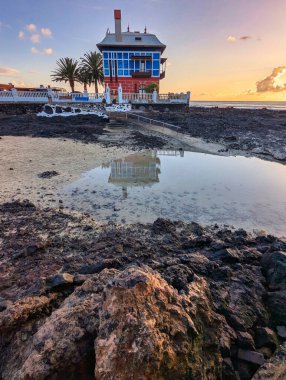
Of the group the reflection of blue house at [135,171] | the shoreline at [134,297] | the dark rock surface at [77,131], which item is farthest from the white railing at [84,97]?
the shoreline at [134,297]

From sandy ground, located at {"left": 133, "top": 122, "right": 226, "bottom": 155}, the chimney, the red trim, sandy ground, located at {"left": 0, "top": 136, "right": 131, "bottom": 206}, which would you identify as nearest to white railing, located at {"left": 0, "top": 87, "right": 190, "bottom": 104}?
sandy ground, located at {"left": 133, "top": 122, "right": 226, "bottom": 155}

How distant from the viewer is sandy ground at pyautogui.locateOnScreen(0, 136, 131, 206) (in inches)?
320

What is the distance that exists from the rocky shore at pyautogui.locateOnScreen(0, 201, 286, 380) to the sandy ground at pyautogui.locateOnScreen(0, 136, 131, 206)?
3.93 meters

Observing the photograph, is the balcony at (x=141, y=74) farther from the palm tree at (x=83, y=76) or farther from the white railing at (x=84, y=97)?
the palm tree at (x=83, y=76)

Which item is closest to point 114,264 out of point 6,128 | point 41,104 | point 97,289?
point 97,289

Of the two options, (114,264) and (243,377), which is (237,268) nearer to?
(243,377)

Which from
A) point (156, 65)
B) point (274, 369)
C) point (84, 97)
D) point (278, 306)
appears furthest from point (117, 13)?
point (274, 369)

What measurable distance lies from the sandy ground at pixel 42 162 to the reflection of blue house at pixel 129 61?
3054 centimetres

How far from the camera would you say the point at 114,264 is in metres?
3.99

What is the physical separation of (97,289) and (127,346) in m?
0.97

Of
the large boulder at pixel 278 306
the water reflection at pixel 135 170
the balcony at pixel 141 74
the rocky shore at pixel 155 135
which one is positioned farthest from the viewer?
the balcony at pixel 141 74

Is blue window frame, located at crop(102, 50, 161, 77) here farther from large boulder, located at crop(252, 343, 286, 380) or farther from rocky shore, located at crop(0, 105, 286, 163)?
large boulder, located at crop(252, 343, 286, 380)

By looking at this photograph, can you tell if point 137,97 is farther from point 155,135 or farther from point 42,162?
point 42,162

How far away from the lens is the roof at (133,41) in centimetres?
4131
